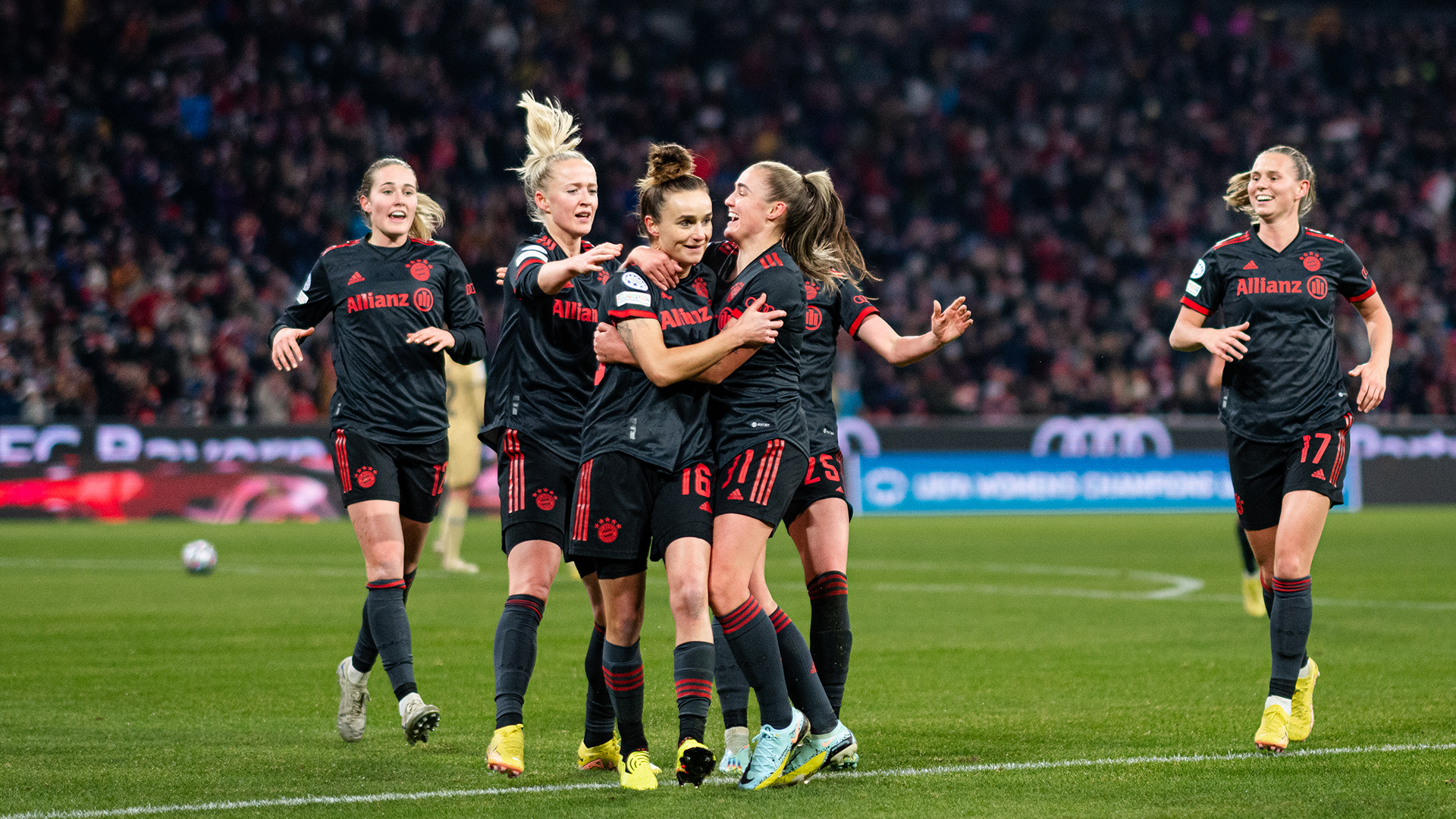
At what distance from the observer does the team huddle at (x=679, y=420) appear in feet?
18.4

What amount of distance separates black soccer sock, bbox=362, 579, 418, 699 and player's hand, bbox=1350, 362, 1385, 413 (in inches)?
153

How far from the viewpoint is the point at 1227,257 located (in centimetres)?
709

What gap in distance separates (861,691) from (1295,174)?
3.08 m

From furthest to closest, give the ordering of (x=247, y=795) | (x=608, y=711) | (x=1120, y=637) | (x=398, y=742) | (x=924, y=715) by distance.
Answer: (x=1120, y=637)
(x=924, y=715)
(x=398, y=742)
(x=608, y=711)
(x=247, y=795)

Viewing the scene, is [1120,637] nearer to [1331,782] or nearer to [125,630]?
[1331,782]

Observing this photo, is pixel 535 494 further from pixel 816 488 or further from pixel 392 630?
pixel 816 488

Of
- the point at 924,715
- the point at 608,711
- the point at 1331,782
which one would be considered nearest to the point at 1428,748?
the point at 1331,782

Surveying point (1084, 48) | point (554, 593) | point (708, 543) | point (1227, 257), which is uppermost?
point (1084, 48)

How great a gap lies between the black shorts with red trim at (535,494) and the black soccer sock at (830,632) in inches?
41.5

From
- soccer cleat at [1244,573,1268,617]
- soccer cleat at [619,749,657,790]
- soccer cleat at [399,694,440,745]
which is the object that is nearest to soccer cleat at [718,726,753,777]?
soccer cleat at [619,749,657,790]

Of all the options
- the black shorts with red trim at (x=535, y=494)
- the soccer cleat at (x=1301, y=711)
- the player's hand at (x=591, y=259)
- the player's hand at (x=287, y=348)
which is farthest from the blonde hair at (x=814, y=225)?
the soccer cleat at (x=1301, y=711)

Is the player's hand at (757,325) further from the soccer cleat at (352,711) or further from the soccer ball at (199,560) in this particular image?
the soccer ball at (199,560)

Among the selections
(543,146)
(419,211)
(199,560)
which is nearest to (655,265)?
(543,146)

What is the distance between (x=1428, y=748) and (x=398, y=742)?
155 inches
